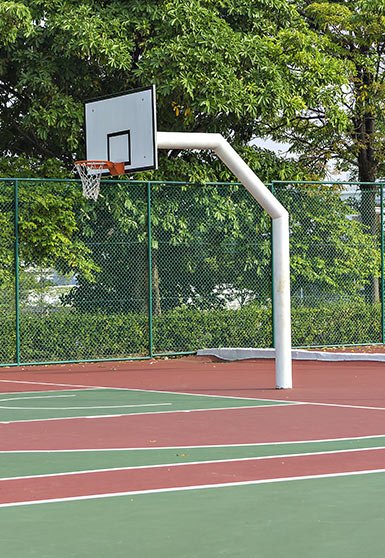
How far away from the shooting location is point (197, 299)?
836 inches

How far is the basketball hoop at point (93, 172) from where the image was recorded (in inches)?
708

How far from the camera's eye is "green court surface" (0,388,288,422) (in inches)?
522

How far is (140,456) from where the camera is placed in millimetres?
9758

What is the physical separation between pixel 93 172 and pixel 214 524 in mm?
12242

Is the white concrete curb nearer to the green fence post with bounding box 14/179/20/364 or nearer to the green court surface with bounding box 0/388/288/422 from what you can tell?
the green fence post with bounding box 14/179/20/364

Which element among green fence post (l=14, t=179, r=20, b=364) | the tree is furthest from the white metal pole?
the tree

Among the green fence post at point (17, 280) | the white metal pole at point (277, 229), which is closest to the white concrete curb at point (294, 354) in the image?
the green fence post at point (17, 280)

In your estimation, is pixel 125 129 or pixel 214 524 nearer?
pixel 214 524

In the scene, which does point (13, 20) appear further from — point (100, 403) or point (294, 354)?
point (100, 403)

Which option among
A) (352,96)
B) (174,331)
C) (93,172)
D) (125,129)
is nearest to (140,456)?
(125,129)

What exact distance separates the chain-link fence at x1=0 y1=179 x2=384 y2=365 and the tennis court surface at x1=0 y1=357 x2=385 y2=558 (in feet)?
10.8

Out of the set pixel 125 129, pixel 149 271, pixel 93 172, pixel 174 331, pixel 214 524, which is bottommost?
pixel 214 524

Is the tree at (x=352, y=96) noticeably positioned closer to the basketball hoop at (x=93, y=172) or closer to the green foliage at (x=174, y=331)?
the green foliage at (x=174, y=331)

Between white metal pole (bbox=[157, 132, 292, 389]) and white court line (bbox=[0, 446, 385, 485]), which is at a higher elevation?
white metal pole (bbox=[157, 132, 292, 389])
